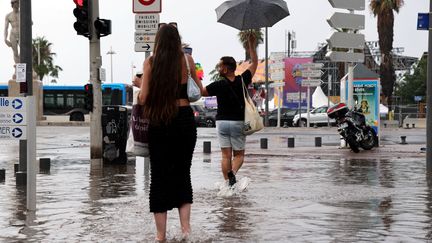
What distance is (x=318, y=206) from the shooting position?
373 inches

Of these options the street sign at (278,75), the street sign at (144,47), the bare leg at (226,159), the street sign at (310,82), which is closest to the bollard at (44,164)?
the street sign at (144,47)

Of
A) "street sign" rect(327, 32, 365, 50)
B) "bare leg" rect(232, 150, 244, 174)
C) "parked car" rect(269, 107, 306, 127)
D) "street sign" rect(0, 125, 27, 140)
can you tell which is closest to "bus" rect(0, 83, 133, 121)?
"parked car" rect(269, 107, 306, 127)

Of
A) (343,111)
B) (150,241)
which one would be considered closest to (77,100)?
(343,111)

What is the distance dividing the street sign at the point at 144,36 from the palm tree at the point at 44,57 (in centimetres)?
10519

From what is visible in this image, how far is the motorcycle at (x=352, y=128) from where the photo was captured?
69.5ft

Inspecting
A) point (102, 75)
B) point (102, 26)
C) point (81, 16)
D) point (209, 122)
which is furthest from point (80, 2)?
point (209, 122)

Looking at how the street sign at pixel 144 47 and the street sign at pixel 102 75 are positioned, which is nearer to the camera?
the street sign at pixel 144 47

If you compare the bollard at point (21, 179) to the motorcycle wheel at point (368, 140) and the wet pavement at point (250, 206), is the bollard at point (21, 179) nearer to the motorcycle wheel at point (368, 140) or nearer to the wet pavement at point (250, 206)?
the wet pavement at point (250, 206)

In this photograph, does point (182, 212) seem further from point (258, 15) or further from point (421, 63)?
point (421, 63)

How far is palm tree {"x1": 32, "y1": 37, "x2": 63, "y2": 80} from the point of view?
119 m

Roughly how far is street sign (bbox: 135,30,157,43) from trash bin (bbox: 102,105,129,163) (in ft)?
11.7

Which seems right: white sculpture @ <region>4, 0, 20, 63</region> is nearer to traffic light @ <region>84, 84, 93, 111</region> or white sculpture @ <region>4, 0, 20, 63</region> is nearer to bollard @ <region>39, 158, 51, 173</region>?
traffic light @ <region>84, 84, 93, 111</region>

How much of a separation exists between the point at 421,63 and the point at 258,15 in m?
89.3

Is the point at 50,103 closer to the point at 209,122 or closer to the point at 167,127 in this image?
the point at 209,122
